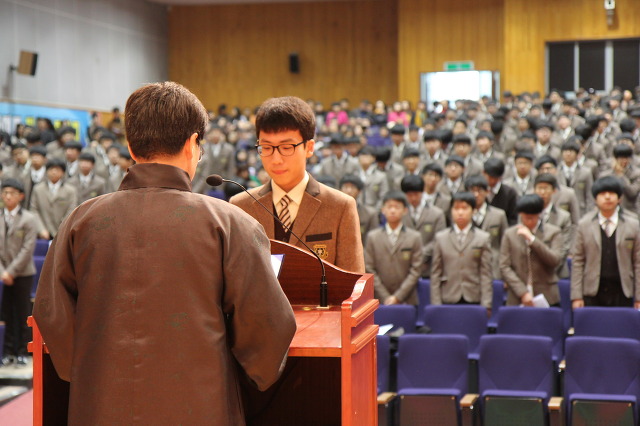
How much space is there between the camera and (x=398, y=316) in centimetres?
604

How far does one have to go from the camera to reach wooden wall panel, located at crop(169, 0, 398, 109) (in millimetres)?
22141

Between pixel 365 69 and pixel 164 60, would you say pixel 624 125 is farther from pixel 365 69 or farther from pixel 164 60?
pixel 164 60

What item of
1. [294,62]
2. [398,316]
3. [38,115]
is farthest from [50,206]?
[294,62]

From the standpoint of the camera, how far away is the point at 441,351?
17.6ft

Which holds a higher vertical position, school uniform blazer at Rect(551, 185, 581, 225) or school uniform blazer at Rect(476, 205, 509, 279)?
school uniform blazer at Rect(551, 185, 581, 225)

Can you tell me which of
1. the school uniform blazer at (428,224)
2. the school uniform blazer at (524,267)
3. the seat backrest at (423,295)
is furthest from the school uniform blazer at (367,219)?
the school uniform blazer at (524,267)

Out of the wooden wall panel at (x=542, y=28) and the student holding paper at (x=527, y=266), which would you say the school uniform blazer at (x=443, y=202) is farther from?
the wooden wall panel at (x=542, y=28)

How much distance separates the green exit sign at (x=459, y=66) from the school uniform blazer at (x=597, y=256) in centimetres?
1466

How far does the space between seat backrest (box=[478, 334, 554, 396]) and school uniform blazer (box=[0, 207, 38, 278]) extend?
13.2 feet

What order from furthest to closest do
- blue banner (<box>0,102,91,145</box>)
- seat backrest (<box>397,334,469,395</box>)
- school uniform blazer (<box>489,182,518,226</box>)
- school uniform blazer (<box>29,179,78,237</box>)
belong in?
blue banner (<box>0,102,91,145</box>) < school uniform blazer (<box>29,179,78,237</box>) < school uniform blazer (<box>489,182,518,226</box>) < seat backrest (<box>397,334,469,395</box>)

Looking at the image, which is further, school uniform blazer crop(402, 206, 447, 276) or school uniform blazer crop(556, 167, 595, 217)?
school uniform blazer crop(556, 167, 595, 217)

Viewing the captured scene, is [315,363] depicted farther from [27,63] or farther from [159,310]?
[27,63]

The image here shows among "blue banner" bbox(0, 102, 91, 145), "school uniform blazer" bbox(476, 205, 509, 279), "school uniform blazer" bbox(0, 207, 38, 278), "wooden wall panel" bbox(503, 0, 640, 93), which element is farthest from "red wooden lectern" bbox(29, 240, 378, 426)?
"wooden wall panel" bbox(503, 0, 640, 93)

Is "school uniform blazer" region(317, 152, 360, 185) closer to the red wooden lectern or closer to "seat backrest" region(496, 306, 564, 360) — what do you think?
"seat backrest" region(496, 306, 564, 360)
